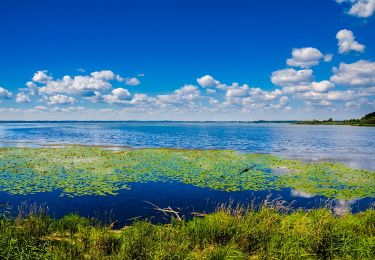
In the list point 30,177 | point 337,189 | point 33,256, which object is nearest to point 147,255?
point 33,256

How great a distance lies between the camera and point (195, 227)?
895 centimetres

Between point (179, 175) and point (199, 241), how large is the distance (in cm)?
1436

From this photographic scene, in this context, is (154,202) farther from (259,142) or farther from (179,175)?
(259,142)

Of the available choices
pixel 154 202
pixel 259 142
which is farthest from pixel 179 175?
pixel 259 142

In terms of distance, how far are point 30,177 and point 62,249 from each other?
52.4 ft

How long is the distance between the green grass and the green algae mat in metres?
8.91

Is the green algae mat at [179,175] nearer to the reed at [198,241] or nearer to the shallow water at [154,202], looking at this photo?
the shallow water at [154,202]

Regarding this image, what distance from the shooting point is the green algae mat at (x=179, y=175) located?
1848 cm

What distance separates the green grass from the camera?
7195 millimetres

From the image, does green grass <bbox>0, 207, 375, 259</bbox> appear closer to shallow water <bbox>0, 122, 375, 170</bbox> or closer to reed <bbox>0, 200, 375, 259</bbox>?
reed <bbox>0, 200, 375, 259</bbox>

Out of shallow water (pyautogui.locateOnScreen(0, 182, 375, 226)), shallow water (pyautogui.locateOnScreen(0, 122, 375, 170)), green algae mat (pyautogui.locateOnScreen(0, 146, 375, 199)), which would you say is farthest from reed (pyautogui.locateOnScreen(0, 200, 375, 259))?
shallow water (pyautogui.locateOnScreen(0, 122, 375, 170))

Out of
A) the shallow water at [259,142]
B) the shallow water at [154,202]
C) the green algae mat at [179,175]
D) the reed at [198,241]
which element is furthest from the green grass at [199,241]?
the shallow water at [259,142]

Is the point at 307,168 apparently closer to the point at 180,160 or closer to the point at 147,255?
the point at 180,160

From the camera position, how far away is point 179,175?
898 inches
